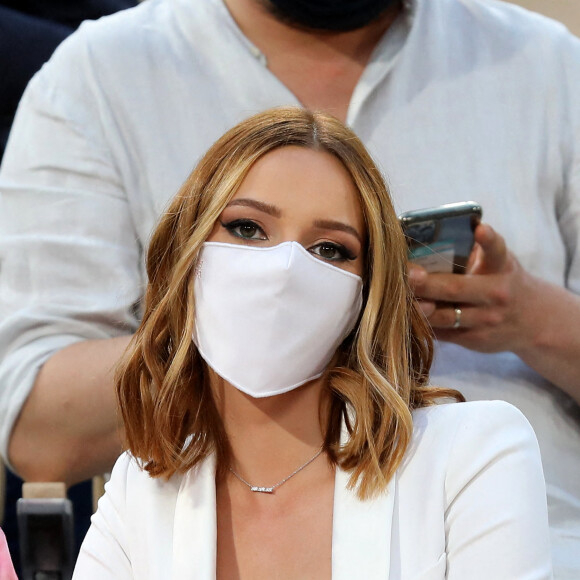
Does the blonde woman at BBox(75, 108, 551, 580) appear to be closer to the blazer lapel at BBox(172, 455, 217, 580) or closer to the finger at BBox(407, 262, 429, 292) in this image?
the blazer lapel at BBox(172, 455, 217, 580)

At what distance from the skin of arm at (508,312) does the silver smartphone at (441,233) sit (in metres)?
0.02

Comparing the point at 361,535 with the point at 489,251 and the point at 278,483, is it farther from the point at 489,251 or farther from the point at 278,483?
the point at 489,251

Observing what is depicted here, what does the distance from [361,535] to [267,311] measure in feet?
0.91

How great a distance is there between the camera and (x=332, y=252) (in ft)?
4.70

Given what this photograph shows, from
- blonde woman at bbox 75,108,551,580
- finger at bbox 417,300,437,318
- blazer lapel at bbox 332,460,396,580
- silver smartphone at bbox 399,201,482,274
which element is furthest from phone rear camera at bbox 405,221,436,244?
blazer lapel at bbox 332,460,396,580

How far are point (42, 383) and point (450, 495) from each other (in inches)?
29.3

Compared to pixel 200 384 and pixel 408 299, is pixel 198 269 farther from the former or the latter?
pixel 408 299

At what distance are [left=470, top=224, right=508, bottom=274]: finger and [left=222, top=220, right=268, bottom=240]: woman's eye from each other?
1.55 feet

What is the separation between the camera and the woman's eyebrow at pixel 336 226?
4.60 ft

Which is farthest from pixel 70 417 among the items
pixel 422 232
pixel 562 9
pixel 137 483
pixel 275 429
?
pixel 562 9

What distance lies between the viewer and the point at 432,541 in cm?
136

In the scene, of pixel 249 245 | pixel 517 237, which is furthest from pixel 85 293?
pixel 517 237

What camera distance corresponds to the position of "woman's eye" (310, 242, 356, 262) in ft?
4.64

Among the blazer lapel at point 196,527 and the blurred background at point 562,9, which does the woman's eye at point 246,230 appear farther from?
the blurred background at point 562,9
